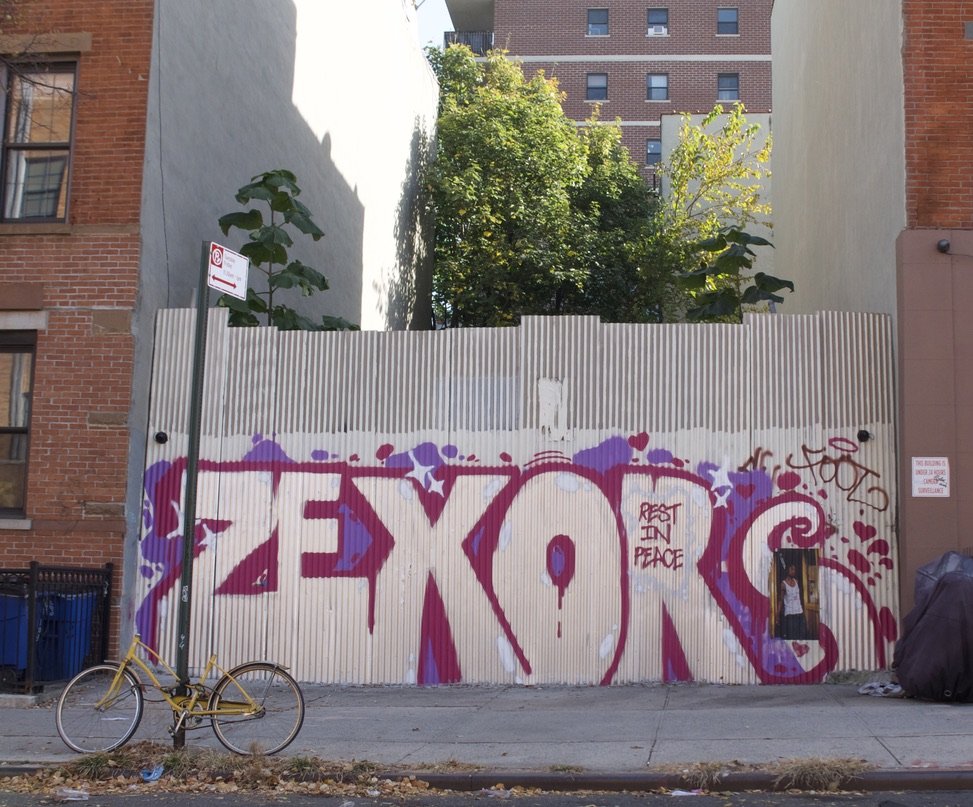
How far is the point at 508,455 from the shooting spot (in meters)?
11.9

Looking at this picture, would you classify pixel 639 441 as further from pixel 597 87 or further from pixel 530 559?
pixel 597 87

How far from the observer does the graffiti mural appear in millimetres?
11508

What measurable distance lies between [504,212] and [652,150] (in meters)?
24.1

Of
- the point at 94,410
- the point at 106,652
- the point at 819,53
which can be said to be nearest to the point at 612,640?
the point at 106,652

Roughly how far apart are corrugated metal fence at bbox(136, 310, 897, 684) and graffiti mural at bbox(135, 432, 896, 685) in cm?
2

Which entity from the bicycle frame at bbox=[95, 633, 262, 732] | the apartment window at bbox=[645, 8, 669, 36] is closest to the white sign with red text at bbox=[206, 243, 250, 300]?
the bicycle frame at bbox=[95, 633, 262, 732]

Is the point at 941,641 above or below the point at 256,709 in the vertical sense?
above

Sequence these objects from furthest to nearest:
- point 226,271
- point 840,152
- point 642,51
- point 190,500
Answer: point 642,51 → point 840,152 → point 226,271 → point 190,500

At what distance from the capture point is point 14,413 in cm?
1227

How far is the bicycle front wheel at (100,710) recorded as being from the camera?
8.59 meters

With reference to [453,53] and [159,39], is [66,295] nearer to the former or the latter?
[159,39]

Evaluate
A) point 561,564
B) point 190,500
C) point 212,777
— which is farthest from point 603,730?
point 190,500

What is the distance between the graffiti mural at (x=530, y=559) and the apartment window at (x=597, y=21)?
42.5m

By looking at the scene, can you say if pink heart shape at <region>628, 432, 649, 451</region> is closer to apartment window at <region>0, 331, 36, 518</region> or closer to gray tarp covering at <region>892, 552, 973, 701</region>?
gray tarp covering at <region>892, 552, 973, 701</region>
